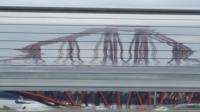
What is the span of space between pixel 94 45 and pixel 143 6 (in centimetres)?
18

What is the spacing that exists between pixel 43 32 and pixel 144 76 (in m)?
0.32

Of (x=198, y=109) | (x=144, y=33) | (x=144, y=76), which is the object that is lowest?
(x=198, y=109)

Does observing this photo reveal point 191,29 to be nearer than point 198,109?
Yes

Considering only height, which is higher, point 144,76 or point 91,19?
point 91,19

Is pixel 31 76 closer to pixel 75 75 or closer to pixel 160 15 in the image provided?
pixel 75 75

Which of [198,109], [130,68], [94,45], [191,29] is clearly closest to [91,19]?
[94,45]

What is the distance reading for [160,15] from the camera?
3.17ft

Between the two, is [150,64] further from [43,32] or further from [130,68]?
[43,32]

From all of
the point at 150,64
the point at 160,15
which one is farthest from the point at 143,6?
the point at 150,64

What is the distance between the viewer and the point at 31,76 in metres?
0.99

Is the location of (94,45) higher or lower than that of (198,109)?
higher

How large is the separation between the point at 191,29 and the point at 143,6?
0.15 metres

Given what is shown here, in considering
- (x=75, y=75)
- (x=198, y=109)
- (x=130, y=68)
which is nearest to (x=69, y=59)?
(x=75, y=75)

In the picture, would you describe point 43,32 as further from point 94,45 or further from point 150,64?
point 150,64
